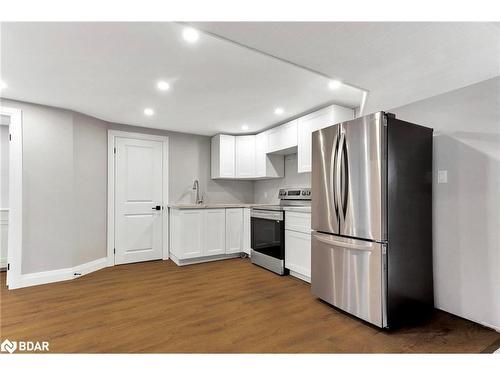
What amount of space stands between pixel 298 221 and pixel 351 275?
1.05 m

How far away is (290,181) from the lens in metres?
4.34

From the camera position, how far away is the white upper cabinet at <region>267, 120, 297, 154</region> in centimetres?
369

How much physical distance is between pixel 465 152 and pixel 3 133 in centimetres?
568

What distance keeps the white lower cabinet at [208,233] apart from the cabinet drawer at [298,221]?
1.12 m

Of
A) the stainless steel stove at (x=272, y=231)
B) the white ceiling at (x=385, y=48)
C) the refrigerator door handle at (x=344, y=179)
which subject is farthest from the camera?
the stainless steel stove at (x=272, y=231)

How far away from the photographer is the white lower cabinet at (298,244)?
9.81 feet

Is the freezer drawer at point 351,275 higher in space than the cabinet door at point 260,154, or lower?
lower

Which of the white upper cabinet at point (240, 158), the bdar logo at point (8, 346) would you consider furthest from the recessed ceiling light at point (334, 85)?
the bdar logo at point (8, 346)

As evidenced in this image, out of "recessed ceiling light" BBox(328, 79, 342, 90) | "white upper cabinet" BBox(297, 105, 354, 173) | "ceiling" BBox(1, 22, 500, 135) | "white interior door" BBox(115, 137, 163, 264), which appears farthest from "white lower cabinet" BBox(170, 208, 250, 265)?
"recessed ceiling light" BBox(328, 79, 342, 90)

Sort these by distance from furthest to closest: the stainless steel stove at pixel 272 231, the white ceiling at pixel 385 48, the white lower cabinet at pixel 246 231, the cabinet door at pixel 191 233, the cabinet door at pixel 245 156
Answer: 1. the cabinet door at pixel 245 156
2. the white lower cabinet at pixel 246 231
3. the cabinet door at pixel 191 233
4. the stainless steel stove at pixel 272 231
5. the white ceiling at pixel 385 48

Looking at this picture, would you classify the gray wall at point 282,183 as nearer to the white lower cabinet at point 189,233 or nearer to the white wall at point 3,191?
the white lower cabinet at point 189,233

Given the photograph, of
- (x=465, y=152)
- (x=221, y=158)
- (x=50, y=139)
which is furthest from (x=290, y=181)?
(x=50, y=139)
